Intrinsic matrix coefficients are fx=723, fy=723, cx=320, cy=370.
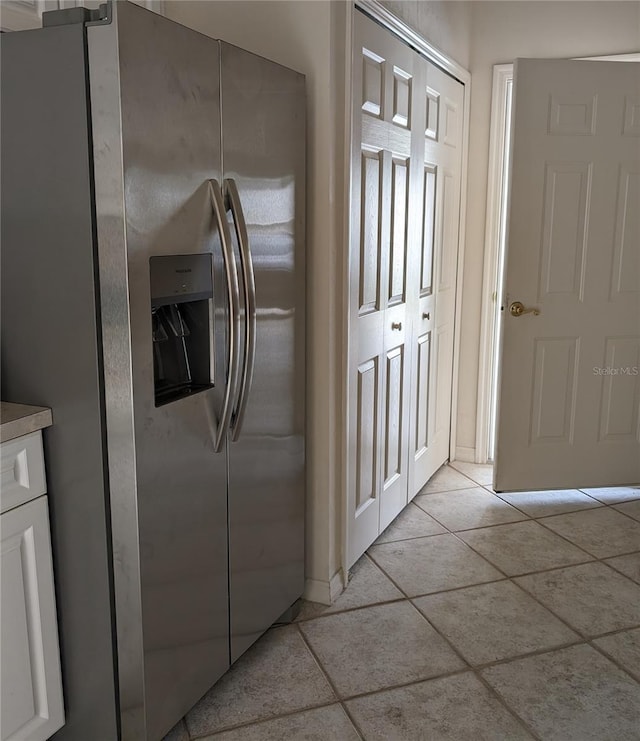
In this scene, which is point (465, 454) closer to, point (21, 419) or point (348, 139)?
point (348, 139)

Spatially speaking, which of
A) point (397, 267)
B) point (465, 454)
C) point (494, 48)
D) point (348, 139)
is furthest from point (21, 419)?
point (494, 48)

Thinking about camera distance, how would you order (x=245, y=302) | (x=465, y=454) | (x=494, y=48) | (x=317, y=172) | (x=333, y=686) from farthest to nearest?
1. (x=465, y=454)
2. (x=494, y=48)
3. (x=317, y=172)
4. (x=333, y=686)
5. (x=245, y=302)

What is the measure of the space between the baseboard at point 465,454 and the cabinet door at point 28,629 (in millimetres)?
2865

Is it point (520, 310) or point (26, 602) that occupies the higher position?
point (520, 310)

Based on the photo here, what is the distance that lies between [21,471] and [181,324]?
510mm

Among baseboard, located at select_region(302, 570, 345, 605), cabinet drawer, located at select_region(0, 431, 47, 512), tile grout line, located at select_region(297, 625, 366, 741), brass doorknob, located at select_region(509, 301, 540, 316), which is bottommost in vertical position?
tile grout line, located at select_region(297, 625, 366, 741)

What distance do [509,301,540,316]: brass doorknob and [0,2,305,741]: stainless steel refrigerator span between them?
1829 millimetres

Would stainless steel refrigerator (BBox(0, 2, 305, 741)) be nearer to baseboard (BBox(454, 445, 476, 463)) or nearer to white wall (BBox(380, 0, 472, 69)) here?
white wall (BBox(380, 0, 472, 69))

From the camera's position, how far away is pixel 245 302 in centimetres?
192

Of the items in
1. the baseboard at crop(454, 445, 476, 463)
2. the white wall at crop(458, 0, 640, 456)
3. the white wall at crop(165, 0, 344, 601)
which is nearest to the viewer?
the white wall at crop(165, 0, 344, 601)

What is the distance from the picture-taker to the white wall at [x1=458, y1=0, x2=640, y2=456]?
11.7 ft

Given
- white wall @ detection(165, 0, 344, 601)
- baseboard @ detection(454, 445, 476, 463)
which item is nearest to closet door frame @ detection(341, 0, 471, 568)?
white wall @ detection(165, 0, 344, 601)

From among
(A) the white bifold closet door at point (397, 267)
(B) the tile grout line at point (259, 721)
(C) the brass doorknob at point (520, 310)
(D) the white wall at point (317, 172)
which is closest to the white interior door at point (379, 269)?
(A) the white bifold closet door at point (397, 267)

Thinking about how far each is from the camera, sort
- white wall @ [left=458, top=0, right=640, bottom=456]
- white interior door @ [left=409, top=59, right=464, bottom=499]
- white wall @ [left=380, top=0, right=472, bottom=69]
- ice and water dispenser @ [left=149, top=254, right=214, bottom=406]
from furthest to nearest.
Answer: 1. white wall @ [left=458, top=0, right=640, bottom=456]
2. white interior door @ [left=409, top=59, right=464, bottom=499]
3. white wall @ [left=380, top=0, right=472, bottom=69]
4. ice and water dispenser @ [left=149, top=254, right=214, bottom=406]
